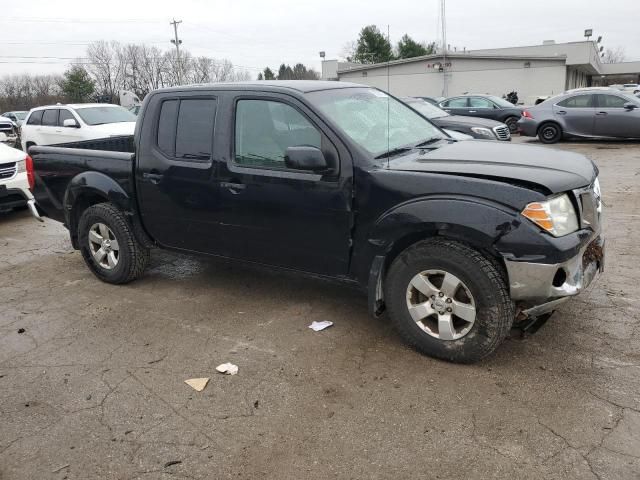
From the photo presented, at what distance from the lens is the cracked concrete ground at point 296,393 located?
275 centimetres

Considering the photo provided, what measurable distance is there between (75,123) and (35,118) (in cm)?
228

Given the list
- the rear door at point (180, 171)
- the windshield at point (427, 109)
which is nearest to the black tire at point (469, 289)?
the rear door at point (180, 171)

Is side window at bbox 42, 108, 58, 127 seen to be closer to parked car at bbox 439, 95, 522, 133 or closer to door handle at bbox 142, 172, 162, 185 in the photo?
door handle at bbox 142, 172, 162, 185

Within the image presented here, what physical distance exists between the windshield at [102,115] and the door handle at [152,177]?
923 centimetres

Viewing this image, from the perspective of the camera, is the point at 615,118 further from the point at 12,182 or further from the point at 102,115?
the point at 12,182

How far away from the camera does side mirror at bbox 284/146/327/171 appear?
145 inches

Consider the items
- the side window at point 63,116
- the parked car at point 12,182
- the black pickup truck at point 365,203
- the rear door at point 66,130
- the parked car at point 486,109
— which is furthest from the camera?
the parked car at point 486,109

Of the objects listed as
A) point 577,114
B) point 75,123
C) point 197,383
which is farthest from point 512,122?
point 197,383

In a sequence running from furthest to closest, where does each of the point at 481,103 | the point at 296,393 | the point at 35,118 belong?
the point at 481,103 < the point at 35,118 < the point at 296,393

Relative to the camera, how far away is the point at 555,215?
3.25m

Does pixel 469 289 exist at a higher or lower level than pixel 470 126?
lower

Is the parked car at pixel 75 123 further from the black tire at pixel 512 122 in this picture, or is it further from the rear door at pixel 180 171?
the black tire at pixel 512 122

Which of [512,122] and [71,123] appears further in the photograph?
[512,122]

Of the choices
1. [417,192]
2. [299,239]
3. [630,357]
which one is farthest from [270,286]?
[630,357]
